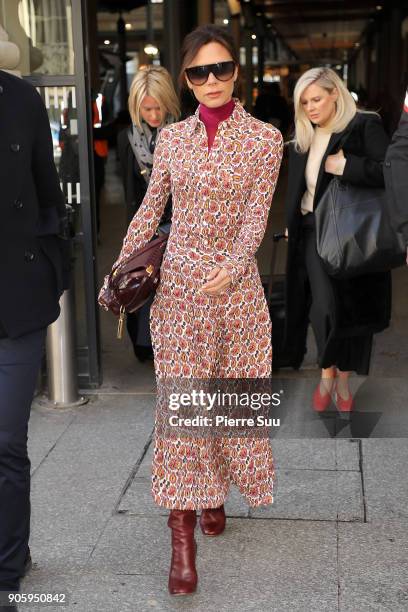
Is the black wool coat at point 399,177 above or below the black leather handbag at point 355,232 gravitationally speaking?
above

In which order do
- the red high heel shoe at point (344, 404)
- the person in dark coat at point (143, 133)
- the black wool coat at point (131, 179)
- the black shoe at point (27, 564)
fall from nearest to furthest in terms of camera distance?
1. the black shoe at point (27, 564)
2. the red high heel shoe at point (344, 404)
3. the person in dark coat at point (143, 133)
4. the black wool coat at point (131, 179)

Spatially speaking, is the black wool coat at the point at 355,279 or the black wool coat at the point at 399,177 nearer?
the black wool coat at the point at 399,177

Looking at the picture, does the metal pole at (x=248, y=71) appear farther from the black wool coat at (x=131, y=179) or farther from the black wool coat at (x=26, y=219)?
the black wool coat at (x=26, y=219)

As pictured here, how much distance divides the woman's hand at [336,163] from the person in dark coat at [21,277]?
199 centimetres

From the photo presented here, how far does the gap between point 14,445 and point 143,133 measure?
301 centimetres

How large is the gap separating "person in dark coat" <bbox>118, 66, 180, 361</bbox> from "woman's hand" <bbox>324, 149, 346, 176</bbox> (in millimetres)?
865

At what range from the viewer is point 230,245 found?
3490 millimetres

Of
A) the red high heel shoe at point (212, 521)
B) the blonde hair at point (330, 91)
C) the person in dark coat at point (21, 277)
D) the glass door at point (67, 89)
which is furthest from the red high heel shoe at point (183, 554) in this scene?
the glass door at point (67, 89)

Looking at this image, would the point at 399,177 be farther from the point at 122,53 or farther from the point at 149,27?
the point at 149,27

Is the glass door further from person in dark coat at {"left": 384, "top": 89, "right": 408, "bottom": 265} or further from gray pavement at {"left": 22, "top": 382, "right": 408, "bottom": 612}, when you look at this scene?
person in dark coat at {"left": 384, "top": 89, "right": 408, "bottom": 265}

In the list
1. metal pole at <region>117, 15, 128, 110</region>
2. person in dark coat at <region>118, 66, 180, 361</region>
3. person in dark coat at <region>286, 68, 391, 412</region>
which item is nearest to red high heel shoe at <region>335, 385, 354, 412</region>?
person in dark coat at <region>286, 68, 391, 412</region>

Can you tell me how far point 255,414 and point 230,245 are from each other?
0.72 m

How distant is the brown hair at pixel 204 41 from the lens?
136 inches

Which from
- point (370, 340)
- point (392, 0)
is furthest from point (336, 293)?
point (392, 0)
